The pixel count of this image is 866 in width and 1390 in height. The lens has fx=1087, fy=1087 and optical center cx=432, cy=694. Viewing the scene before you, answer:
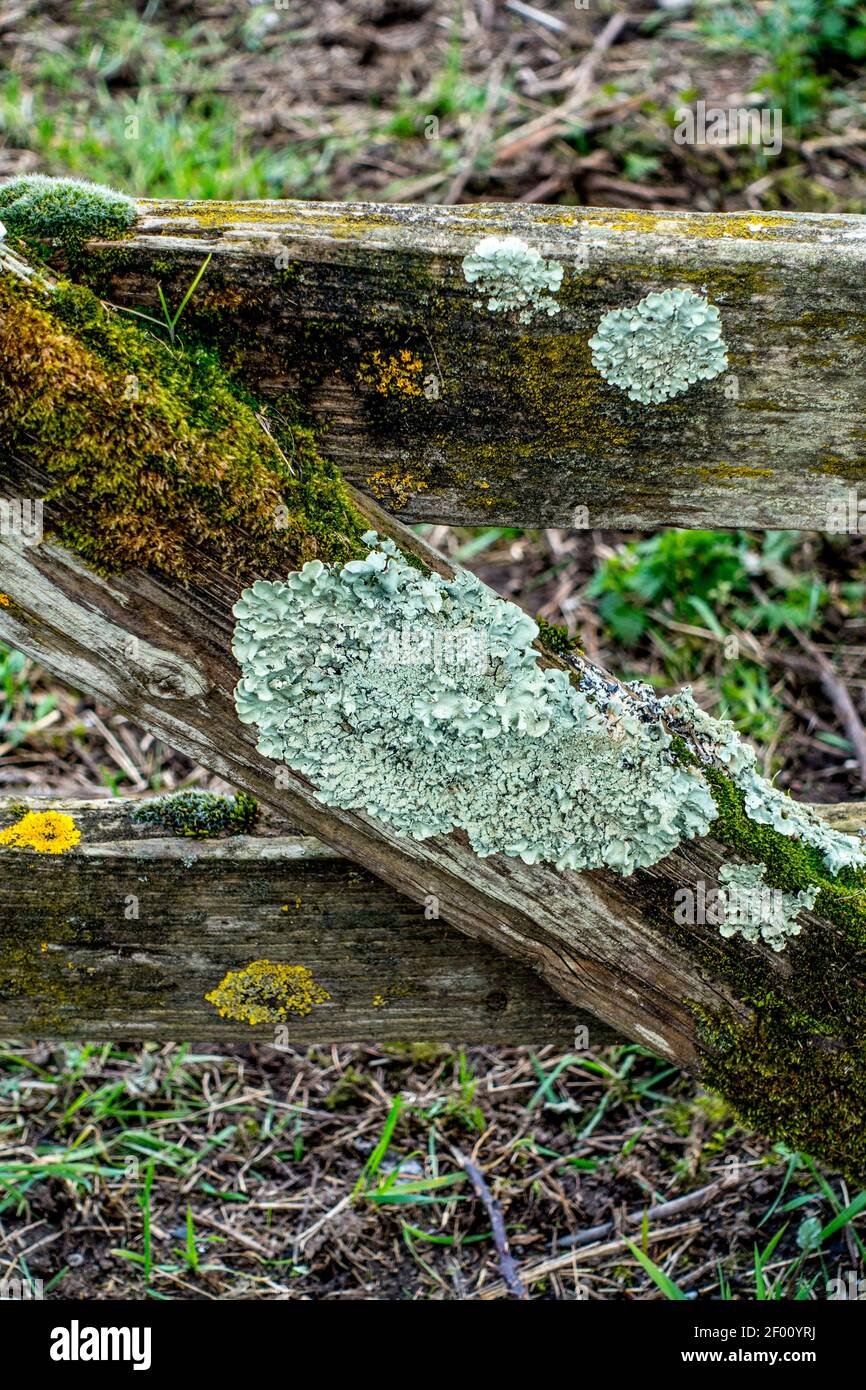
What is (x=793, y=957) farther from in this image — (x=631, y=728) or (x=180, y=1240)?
(x=180, y=1240)

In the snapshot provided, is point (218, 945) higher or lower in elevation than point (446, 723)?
lower

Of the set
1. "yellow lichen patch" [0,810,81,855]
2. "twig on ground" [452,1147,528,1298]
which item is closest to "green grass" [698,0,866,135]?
"twig on ground" [452,1147,528,1298]

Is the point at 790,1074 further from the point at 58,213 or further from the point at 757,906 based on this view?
the point at 58,213

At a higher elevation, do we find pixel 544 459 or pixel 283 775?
pixel 544 459

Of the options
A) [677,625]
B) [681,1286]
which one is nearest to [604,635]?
[677,625]

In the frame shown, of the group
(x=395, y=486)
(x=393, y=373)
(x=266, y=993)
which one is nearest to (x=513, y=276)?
(x=393, y=373)

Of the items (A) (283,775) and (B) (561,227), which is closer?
(B) (561,227)

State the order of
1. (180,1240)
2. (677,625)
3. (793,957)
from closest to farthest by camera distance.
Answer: (793,957) < (180,1240) < (677,625)
